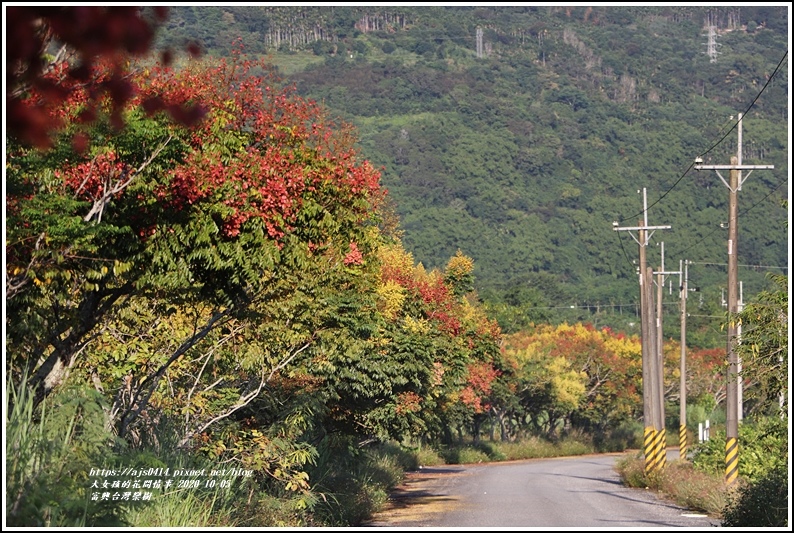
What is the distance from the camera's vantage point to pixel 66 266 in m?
12.5

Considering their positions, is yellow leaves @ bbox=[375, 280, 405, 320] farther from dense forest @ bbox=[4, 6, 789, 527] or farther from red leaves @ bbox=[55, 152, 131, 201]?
red leaves @ bbox=[55, 152, 131, 201]

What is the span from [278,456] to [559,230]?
543 feet

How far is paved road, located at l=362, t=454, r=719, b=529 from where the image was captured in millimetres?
23375

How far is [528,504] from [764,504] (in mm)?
8554

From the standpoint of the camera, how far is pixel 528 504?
28.6 meters

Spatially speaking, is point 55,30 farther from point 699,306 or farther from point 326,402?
point 699,306

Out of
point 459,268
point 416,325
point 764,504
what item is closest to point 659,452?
point 459,268

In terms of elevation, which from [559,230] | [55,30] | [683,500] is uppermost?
[55,30]

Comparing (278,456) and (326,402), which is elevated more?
(278,456)

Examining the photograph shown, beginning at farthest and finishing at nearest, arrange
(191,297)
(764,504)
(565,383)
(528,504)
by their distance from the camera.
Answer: (565,383)
(528,504)
(764,504)
(191,297)

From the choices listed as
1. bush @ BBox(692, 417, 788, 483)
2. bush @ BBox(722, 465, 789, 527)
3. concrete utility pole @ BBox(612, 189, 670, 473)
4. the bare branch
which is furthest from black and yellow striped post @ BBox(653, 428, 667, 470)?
the bare branch

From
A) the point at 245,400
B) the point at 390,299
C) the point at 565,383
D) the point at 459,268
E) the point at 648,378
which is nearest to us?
the point at 245,400

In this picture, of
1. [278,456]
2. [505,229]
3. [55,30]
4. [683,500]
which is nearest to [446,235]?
[505,229]

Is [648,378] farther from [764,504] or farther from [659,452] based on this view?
[764,504]
